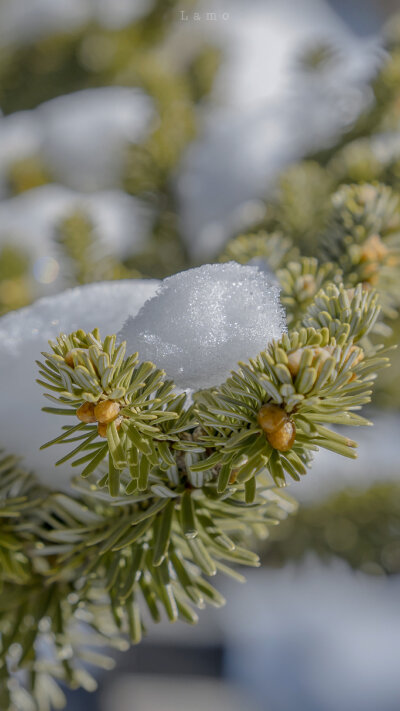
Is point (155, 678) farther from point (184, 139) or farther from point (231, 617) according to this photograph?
point (184, 139)

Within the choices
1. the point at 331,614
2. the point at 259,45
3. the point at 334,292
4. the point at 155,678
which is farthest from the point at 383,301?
the point at 155,678

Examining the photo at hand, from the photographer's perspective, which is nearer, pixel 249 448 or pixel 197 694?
pixel 249 448

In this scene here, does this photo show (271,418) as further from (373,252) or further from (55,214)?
(55,214)

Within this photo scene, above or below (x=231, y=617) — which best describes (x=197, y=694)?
below

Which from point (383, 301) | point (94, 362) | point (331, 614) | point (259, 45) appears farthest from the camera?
point (331, 614)

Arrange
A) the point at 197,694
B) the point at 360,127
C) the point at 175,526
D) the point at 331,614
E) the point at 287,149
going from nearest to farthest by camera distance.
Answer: the point at 175,526, the point at 360,127, the point at 287,149, the point at 331,614, the point at 197,694

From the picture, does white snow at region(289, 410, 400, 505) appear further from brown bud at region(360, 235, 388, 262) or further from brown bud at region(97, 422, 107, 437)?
brown bud at region(97, 422, 107, 437)

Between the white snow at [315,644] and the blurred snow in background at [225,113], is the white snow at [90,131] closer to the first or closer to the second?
the blurred snow in background at [225,113]

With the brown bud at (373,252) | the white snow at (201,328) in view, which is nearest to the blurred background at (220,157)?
the brown bud at (373,252)

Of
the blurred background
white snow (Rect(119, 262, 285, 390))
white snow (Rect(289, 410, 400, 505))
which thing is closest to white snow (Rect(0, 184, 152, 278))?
the blurred background
